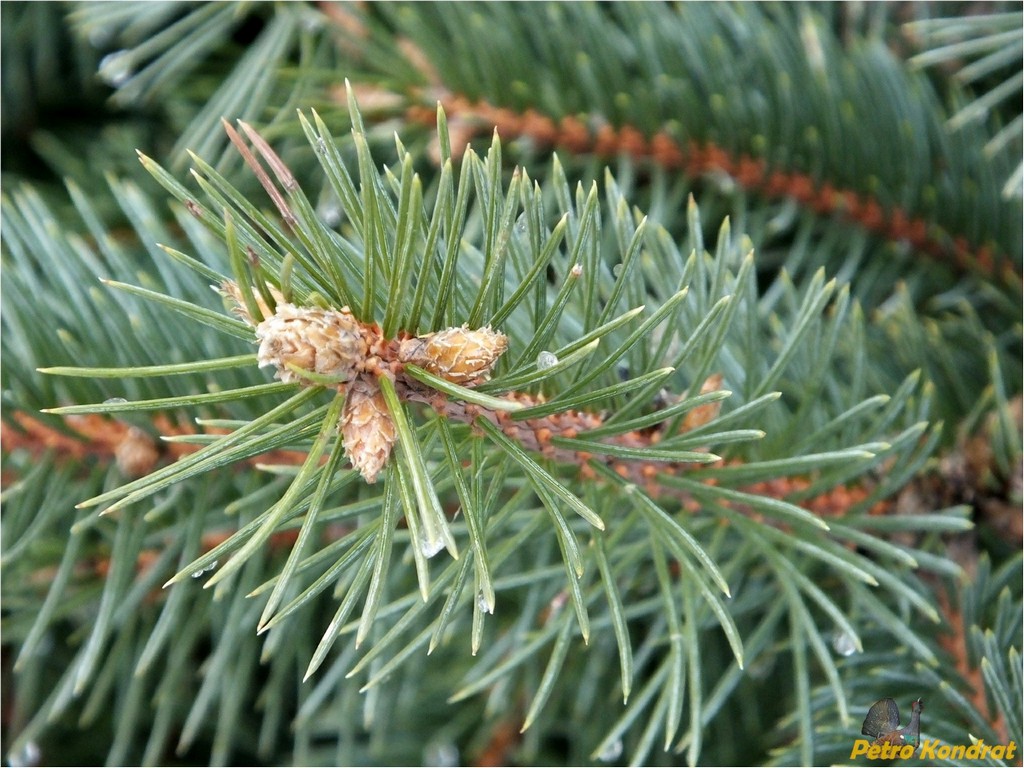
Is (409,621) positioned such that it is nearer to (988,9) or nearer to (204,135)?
(204,135)

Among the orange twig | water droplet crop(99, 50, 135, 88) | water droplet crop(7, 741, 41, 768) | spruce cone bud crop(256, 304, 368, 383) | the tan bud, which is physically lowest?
water droplet crop(7, 741, 41, 768)

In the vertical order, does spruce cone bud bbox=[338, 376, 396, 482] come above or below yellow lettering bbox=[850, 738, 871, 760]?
above

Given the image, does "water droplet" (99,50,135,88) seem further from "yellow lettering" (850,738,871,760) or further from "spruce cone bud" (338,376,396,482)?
"yellow lettering" (850,738,871,760)

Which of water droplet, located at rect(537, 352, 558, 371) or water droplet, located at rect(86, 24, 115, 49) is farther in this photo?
water droplet, located at rect(86, 24, 115, 49)

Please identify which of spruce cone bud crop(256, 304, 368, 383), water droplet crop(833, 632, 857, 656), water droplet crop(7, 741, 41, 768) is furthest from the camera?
water droplet crop(7, 741, 41, 768)

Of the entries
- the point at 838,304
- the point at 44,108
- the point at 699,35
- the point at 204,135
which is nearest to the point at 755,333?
the point at 838,304

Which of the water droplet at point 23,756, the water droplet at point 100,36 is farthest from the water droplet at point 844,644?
the water droplet at point 100,36

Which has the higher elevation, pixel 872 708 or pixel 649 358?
pixel 649 358

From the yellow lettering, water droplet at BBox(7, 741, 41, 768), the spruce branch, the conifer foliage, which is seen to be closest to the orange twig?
the conifer foliage
